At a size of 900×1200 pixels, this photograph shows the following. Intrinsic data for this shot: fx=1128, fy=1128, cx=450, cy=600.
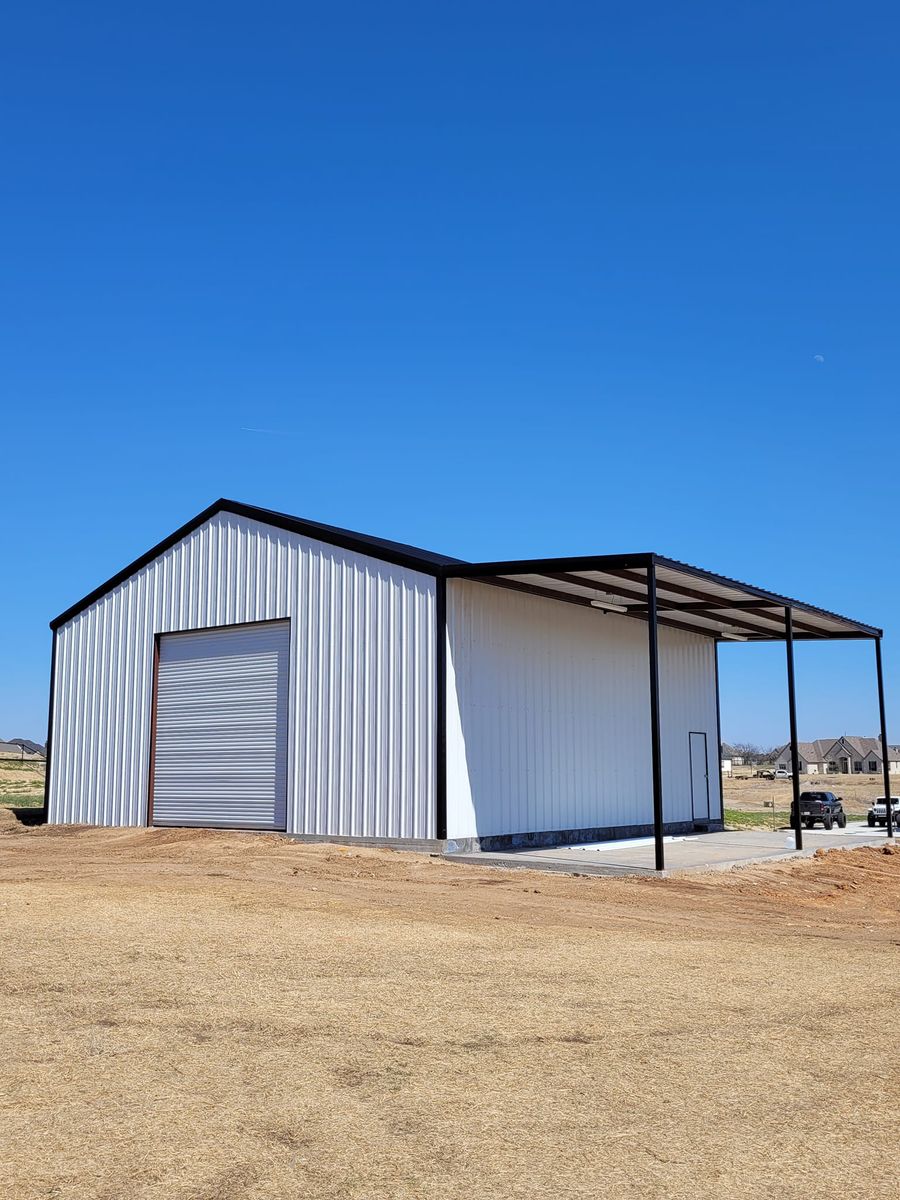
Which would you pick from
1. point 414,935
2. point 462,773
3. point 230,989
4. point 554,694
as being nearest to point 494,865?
point 462,773

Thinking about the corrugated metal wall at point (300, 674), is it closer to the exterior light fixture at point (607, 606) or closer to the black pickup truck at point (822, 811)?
the exterior light fixture at point (607, 606)

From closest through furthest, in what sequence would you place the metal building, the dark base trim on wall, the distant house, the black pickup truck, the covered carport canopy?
the covered carport canopy
the dark base trim on wall
the metal building
the black pickup truck
the distant house

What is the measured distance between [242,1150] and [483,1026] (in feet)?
8.29

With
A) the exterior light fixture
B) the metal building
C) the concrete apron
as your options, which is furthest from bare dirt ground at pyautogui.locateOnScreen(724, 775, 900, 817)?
the exterior light fixture

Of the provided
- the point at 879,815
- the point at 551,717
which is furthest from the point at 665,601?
the point at 879,815

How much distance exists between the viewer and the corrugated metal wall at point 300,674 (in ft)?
64.7

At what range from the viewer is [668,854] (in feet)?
66.0

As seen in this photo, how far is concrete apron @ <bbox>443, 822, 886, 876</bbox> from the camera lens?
1745 centimetres

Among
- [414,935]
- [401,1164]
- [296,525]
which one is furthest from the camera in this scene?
[296,525]

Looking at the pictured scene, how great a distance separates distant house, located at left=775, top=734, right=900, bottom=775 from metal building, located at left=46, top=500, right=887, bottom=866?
9929 cm

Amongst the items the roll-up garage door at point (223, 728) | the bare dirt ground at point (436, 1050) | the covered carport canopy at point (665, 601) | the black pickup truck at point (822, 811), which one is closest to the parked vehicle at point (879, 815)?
the black pickup truck at point (822, 811)

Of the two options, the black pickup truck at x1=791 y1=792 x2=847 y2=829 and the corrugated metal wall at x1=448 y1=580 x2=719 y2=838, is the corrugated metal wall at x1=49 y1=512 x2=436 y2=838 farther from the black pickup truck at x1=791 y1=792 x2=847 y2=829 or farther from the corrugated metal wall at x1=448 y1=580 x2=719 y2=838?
the black pickup truck at x1=791 y1=792 x2=847 y2=829

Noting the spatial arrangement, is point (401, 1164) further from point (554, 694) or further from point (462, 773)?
point (554, 694)

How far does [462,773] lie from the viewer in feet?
64.4
